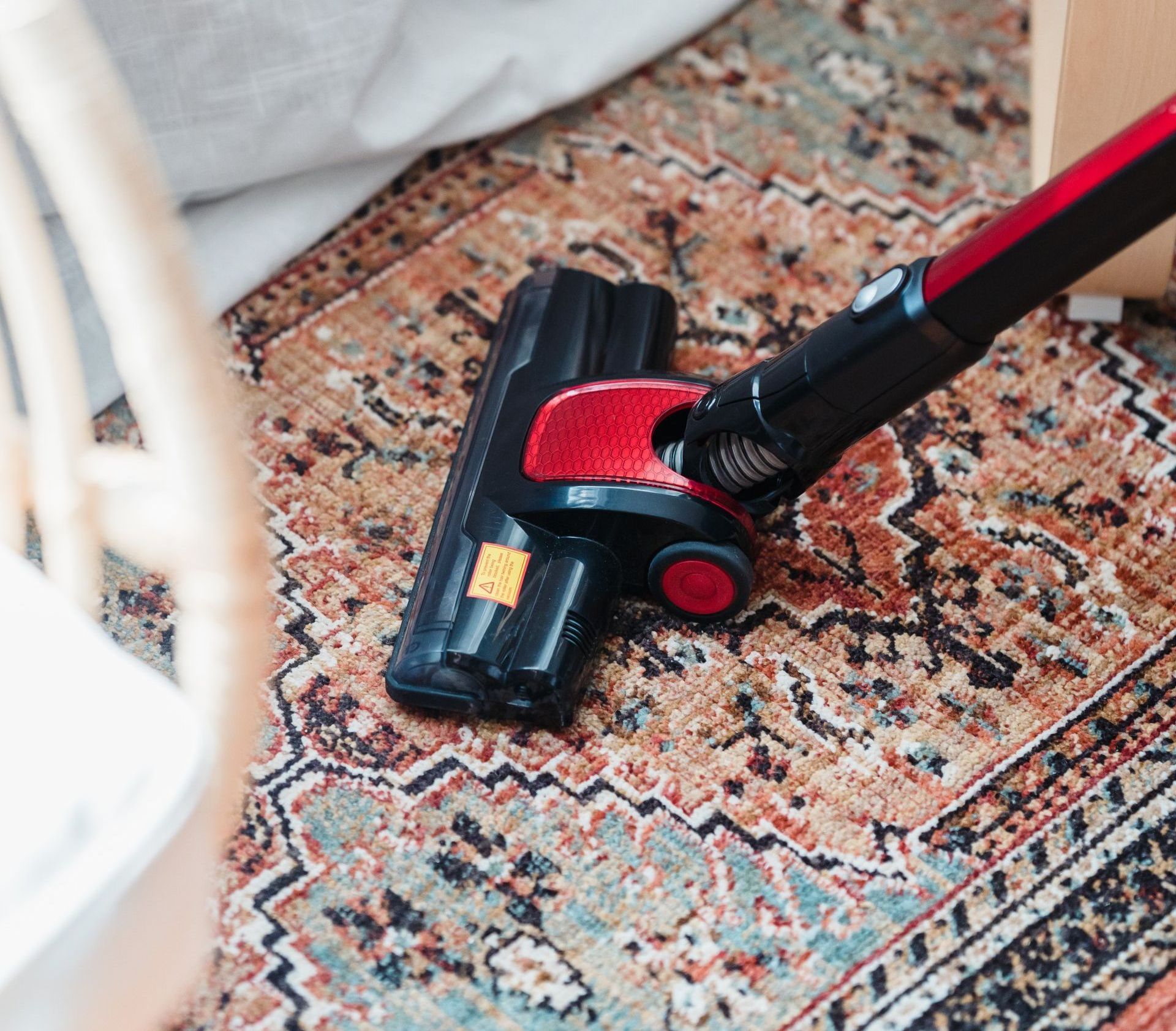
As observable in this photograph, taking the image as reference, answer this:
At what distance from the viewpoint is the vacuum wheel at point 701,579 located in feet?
3.15

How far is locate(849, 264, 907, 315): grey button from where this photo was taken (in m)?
0.84

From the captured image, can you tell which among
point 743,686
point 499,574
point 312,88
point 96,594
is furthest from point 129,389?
point 312,88

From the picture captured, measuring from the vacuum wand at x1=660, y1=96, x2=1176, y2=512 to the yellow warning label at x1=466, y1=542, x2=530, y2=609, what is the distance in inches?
5.3

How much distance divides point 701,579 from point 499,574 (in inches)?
5.9

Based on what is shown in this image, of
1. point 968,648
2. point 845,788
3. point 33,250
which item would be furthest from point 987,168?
point 33,250

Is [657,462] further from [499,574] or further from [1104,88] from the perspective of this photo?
[1104,88]

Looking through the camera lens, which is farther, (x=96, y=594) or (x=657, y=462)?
(x=657, y=462)

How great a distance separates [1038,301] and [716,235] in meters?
0.55

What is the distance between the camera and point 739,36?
1.52 m

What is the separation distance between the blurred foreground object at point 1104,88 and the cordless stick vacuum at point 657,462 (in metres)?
0.22

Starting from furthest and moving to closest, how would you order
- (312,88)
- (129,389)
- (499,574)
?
(312,88) → (499,574) → (129,389)

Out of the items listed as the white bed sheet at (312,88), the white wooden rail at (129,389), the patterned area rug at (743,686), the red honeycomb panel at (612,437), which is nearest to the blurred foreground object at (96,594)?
the white wooden rail at (129,389)

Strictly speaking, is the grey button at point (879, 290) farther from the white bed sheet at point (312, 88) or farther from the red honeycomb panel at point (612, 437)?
the white bed sheet at point (312, 88)

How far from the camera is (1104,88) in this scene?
1069mm
